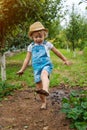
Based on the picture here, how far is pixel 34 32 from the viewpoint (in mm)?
6324

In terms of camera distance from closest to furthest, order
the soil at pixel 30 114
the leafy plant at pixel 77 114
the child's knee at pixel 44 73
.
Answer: the leafy plant at pixel 77 114 → the soil at pixel 30 114 → the child's knee at pixel 44 73

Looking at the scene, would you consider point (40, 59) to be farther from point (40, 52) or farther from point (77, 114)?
point (77, 114)

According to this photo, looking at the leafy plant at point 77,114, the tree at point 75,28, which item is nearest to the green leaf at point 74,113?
the leafy plant at point 77,114

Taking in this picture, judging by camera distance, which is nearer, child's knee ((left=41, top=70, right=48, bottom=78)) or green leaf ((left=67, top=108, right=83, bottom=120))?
green leaf ((left=67, top=108, right=83, bottom=120))

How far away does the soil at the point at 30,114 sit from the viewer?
235 inches

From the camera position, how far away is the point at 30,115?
6652mm

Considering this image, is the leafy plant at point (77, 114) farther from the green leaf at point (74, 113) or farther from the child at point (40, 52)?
the child at point (40, 52)

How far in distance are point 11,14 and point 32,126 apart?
16.7 feet

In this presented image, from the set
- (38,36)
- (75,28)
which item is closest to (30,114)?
(38,36)

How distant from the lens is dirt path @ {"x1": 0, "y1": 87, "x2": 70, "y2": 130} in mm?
5961

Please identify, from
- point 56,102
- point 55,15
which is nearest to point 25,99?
point 56,102

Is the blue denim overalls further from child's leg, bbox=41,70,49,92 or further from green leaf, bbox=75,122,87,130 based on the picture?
green leaf, bbox=75,122,87,130

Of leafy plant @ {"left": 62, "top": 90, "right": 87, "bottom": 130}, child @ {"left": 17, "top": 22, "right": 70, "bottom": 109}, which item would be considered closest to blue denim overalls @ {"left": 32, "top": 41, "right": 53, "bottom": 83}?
child @ {"left": 17, "top": 22, "right": 70, "bottom": 109}

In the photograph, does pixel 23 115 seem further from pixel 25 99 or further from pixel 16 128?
pixel 25 99
